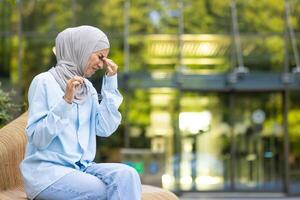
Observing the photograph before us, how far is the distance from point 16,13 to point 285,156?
24.3 feet

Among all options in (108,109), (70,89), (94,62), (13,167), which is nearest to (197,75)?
(13,167)

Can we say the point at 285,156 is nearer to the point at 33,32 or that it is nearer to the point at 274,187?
the point at 274,187

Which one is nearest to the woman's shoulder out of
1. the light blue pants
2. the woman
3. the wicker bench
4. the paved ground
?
the woman

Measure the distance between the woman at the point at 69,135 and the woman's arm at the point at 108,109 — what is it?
0.05 metres

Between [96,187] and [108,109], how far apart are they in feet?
1.41

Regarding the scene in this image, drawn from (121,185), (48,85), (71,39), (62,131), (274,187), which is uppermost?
(71,39)

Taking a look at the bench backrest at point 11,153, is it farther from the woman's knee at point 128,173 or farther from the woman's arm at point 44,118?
the woman's knee at point 128,173

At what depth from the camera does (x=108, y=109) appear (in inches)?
133

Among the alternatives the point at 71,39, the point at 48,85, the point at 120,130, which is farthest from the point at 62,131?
the point at 120,130

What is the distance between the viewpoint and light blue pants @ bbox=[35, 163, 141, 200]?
10.1 feet

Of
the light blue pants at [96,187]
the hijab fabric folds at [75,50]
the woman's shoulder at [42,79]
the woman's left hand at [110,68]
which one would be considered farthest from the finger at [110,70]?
the light blue pants at [96,187]

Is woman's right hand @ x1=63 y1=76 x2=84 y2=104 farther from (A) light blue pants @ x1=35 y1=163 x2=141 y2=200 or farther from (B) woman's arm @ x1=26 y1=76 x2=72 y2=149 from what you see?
(A) light blue pants @ x1=35 y1=163 x2=141 y2=200

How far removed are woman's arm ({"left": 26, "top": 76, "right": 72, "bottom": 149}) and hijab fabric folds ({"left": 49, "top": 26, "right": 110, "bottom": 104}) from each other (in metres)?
0.12

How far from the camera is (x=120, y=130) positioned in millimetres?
17812
